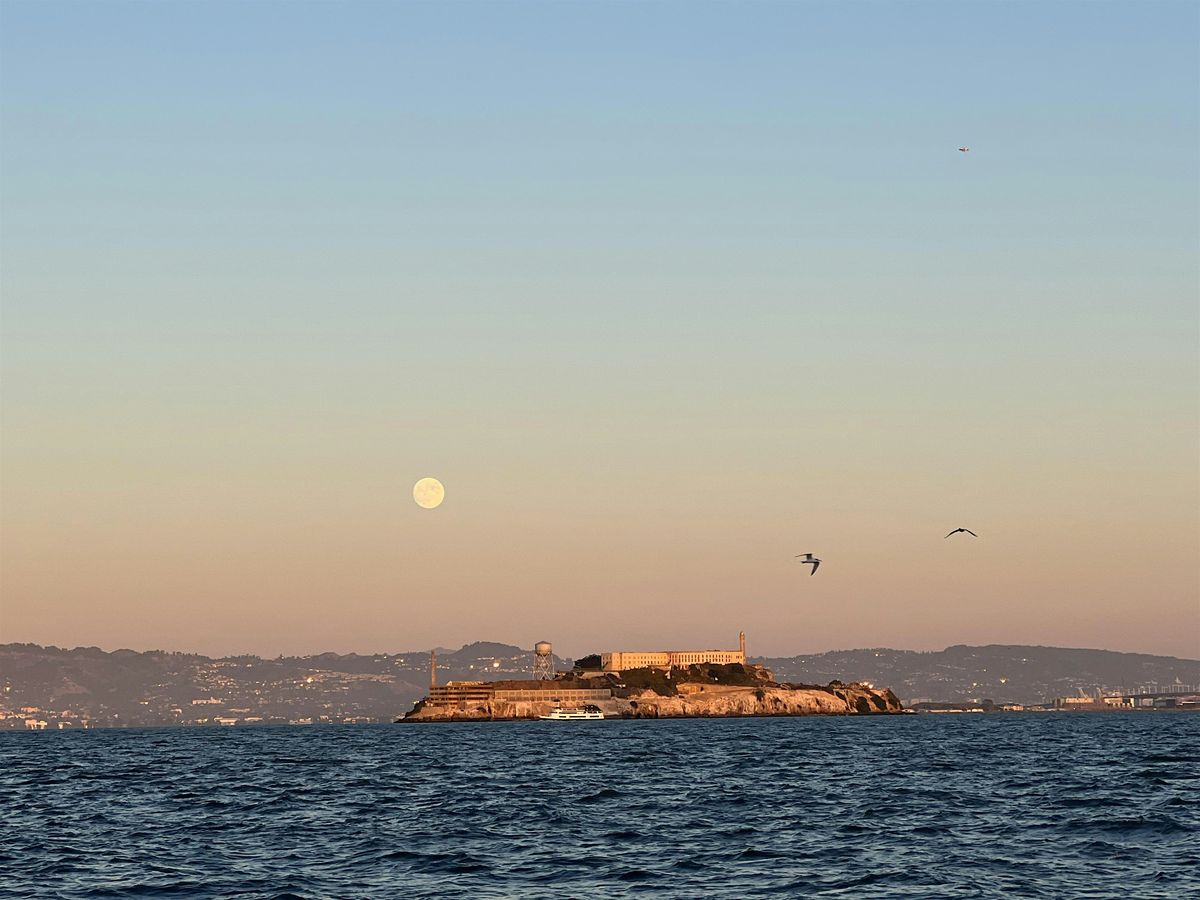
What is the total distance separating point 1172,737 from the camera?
157375 mm

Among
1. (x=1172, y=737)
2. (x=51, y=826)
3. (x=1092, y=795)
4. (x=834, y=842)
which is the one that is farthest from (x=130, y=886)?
(x=1172, y=737)

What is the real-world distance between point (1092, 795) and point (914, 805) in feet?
30.9

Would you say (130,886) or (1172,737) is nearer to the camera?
(130,886)

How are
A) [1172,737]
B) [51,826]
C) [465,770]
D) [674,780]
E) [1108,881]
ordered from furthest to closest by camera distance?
[1172,737], [465,770], [674,780], [51,826], [1108,881]

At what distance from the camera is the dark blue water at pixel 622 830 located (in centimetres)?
4553

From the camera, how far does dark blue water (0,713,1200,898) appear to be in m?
45.5

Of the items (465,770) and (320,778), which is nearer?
(320,778)

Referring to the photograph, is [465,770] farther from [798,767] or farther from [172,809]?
[172,809]

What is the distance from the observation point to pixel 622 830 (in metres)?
58.1

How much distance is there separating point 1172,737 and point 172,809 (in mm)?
117486

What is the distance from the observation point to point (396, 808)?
69562 millimetres

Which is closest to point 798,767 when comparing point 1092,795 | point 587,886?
point 1092,795

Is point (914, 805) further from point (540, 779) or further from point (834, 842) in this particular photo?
point (540, 779)

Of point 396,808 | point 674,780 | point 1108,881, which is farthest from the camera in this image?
point 674,780
